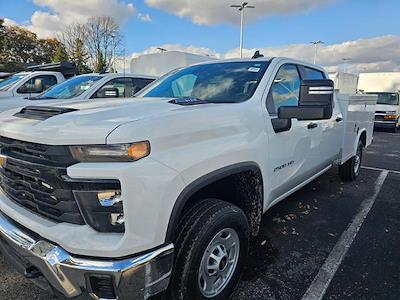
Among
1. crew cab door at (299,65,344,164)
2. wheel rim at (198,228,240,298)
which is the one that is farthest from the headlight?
crew cab door at (299,65,344,164)

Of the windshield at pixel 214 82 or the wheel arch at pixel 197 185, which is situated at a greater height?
the windshield at pixel 214 82

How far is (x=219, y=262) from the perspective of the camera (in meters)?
2.32

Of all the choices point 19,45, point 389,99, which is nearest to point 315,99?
point 389,99

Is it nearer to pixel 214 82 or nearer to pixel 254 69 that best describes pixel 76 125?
pixel 214 82

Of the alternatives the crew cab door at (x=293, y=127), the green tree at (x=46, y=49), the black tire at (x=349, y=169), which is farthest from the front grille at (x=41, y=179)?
the green tree at (x=46, y=49)

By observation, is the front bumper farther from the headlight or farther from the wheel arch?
the headlight

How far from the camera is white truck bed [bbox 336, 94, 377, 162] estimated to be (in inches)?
189

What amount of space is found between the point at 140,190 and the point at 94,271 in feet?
1.56

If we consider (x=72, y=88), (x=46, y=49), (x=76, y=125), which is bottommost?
(x=76, y=125)

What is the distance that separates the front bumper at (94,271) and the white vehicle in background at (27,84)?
724 centimetres

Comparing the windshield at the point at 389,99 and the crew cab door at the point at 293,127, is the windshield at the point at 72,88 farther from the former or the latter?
the windshield at the point at 389,99

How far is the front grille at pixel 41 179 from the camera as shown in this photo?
1.73m

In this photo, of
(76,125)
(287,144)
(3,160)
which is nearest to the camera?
(76,125)

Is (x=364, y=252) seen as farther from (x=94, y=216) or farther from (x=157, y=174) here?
(x=94, y=216)
